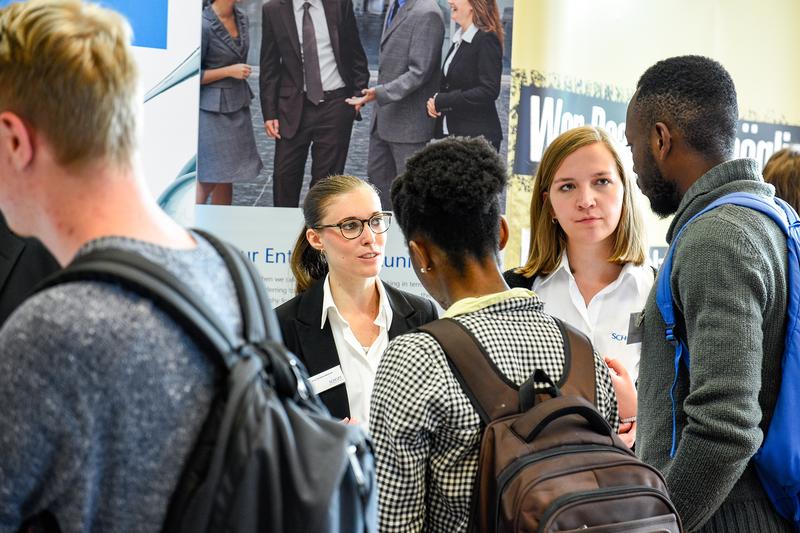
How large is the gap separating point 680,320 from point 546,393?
1.68ft

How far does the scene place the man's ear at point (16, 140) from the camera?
95cm

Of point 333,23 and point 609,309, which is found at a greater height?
point 333,23

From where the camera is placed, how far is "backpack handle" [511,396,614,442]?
1400mm

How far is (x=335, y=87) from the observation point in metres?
4.32

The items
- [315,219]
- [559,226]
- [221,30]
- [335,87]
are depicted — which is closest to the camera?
[559,226]

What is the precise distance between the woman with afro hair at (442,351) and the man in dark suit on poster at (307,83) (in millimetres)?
2589

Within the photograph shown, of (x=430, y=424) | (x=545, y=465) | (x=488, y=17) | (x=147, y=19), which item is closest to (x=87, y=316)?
(x=430, y=424)

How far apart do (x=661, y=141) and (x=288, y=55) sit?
2.57 metres

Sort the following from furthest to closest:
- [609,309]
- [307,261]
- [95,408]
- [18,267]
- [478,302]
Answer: [307,261] → [609,309] → [18,267] → [478,302] → [95,408]

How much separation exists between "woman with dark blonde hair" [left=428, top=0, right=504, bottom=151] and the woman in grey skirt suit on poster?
3.30ft

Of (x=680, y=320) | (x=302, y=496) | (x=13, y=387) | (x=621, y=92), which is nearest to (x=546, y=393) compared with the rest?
(x=680, y=320)

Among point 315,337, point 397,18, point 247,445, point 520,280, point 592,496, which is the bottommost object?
point 315,337

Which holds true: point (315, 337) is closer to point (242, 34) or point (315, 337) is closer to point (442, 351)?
point (442, 351)

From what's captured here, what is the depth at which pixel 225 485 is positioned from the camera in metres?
0.92
